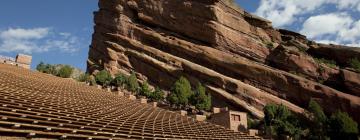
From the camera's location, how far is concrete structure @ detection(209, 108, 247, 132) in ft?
108

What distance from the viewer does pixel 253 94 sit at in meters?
49.6

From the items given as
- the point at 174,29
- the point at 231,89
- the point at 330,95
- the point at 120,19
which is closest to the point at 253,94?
the point at 231,89

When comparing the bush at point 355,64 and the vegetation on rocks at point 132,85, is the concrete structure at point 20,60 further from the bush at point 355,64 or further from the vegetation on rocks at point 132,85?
the bush at point 355,64

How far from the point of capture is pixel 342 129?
3594 cm

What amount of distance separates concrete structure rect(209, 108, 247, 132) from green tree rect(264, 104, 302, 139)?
4.54 meters

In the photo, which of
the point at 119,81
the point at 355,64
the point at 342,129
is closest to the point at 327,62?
the point at 355,64

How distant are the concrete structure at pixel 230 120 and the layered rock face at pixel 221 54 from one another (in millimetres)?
13136

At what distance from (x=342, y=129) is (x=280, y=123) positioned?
230 inches

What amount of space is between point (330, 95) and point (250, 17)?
21.7 m

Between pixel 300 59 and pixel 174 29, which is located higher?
pixel 174 29

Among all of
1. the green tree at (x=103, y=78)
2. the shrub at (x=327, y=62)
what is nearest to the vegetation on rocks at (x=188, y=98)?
the green tree at (x=103, y=78)

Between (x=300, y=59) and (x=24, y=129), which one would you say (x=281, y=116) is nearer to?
(x=300, y=59)

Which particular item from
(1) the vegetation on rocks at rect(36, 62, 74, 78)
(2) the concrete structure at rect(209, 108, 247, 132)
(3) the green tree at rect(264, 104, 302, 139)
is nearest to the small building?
(1) the vegetation on rocks at rect(36, 62, 74, 78)

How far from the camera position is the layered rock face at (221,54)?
5022cm
